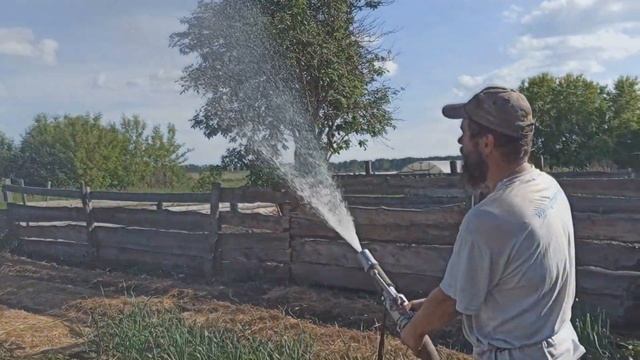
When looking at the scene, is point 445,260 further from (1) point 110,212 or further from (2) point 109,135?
(2) point 109,135

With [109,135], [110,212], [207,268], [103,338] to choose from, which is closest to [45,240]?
[110,212]

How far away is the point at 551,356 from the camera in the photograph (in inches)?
91.4

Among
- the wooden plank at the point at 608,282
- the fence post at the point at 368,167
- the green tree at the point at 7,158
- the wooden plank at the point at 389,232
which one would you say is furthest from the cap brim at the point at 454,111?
the green tree at the point at 7,158

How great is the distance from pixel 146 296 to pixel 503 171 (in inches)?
269

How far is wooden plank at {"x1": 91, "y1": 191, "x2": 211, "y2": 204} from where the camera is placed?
982 cm

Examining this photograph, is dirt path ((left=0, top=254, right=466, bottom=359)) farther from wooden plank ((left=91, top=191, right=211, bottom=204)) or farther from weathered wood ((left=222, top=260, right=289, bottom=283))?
wooden plank ((left=91, top=191, right=211, bottom=204))

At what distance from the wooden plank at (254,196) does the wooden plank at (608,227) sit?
3.44 metres

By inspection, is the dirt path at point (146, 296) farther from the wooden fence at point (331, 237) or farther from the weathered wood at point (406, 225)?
the weathered wood at point (406, 225)

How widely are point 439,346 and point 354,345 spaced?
658 mm

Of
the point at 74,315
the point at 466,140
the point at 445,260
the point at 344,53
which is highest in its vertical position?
the point at 344,53

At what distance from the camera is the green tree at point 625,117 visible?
2566 centimetres

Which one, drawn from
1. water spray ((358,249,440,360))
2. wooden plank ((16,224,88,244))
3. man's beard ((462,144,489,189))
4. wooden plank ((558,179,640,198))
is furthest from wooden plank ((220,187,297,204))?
man's beard ((462,144,489,189))

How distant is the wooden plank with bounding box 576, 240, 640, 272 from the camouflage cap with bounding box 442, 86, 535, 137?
393 centimetres

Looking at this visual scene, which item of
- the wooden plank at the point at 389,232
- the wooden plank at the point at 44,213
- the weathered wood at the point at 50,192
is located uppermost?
the weathered wood at the point at 50,192
